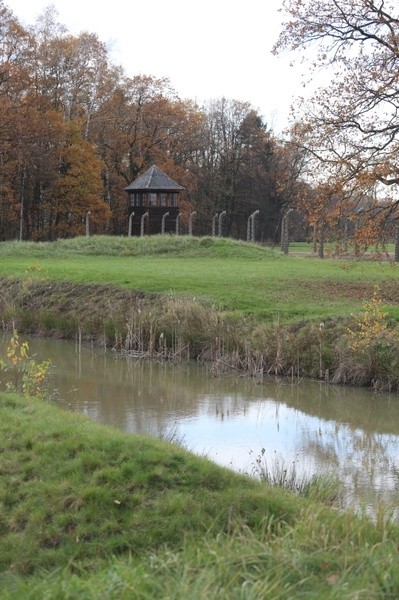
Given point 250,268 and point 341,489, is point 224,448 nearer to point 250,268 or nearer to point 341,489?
point 341,489

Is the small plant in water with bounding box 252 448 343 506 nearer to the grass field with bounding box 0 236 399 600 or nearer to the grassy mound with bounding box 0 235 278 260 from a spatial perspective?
the grass field with bounding box 0 236 399 600

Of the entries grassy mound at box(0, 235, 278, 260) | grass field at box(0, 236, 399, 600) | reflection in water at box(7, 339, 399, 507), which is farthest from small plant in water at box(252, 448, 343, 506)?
grassy mound at box(0, 235, 278, 260)

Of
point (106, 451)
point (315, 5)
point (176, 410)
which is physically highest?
point (315, 5)

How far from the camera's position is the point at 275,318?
63.7ft

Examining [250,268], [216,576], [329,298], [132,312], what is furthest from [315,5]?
[216,576]

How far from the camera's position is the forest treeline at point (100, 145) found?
1930 inches

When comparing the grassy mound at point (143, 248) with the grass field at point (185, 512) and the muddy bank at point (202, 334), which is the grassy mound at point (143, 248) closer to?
the muddy bank at point (202, 334)

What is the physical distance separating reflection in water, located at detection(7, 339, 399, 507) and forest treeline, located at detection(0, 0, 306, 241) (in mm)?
30923

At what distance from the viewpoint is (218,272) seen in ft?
92.4

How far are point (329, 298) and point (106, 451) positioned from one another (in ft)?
47.5

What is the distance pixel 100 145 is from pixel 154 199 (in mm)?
8158

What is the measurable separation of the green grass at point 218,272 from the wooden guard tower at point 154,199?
1205cm

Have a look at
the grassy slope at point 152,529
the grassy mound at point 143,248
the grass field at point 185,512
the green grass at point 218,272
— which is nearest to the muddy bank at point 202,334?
the grass field at point 185,512

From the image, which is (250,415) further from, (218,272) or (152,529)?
(218,272)
